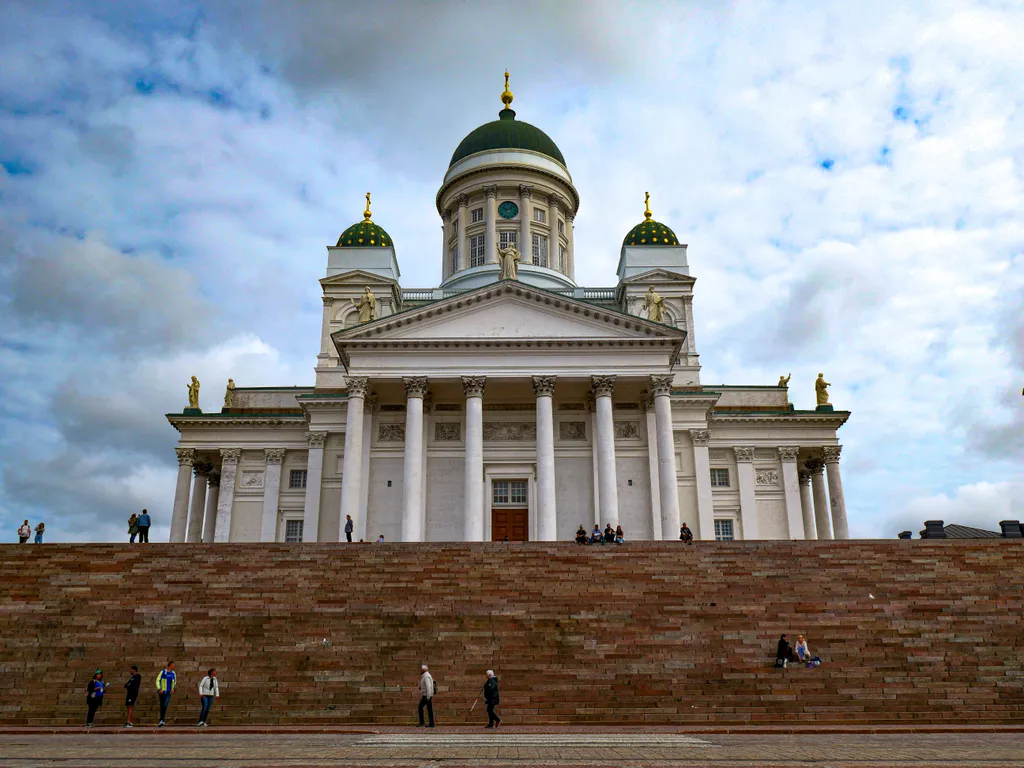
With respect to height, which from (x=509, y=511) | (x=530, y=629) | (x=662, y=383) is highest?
(x=662, y=383)

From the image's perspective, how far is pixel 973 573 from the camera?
928 inches

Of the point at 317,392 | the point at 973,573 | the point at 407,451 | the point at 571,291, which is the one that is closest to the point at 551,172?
the point at 571,291

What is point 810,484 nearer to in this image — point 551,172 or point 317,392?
point 551,172

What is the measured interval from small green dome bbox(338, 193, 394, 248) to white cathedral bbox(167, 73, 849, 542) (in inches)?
5.6

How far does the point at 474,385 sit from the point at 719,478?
1628 centimetres

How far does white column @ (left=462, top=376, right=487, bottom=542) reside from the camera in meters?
33.6

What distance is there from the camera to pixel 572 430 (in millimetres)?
38344

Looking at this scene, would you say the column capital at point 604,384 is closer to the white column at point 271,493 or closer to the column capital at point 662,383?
the column capital at point 662,383

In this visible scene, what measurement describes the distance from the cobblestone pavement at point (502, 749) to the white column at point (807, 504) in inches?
1225

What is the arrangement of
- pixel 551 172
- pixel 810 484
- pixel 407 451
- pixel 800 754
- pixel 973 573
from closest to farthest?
pixel 800 754, pixel 973 573, pixel 407 451, pixel 810 484, pixel 551 172

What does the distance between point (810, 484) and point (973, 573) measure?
25.4m

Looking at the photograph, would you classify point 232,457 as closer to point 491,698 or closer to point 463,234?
point 463,234

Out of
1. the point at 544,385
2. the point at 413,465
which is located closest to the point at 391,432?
the point at 413,465

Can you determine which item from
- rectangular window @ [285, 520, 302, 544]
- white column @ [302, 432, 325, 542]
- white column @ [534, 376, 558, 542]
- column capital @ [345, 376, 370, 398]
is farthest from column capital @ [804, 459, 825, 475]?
rectangular window @ [285, 520, 302, 544]
